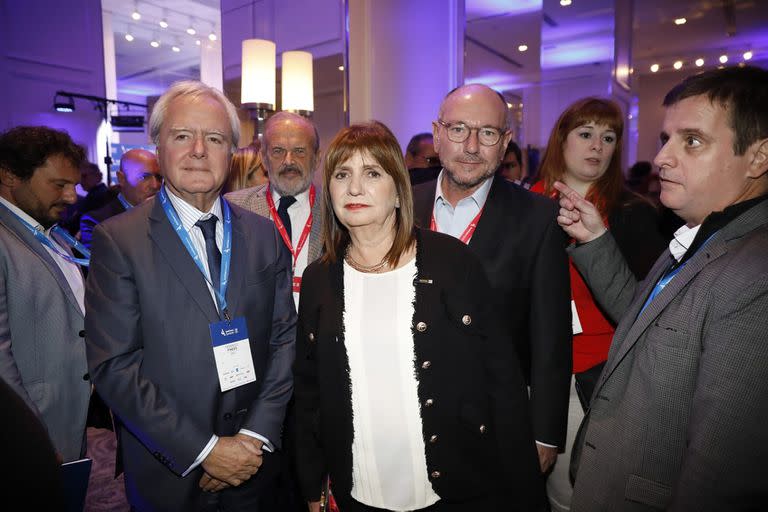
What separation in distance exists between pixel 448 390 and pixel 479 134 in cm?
A: 107

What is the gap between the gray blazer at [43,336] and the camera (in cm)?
170

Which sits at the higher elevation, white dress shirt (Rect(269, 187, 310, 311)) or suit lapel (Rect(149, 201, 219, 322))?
white dress shirt (Rect(269, 187, 310, 311))

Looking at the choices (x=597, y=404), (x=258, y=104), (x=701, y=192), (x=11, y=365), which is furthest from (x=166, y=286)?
(x=258, y=104)

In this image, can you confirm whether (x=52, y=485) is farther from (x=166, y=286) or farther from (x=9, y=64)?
(x=9, y=64)

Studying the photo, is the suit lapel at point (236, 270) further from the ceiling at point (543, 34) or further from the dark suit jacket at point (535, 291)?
the ceiling at point (543, 34)

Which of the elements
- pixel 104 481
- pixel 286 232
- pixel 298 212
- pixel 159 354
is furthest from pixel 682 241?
pixel 104 481

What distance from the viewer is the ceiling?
5441mm

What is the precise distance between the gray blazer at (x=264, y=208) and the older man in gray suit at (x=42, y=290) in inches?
35.4

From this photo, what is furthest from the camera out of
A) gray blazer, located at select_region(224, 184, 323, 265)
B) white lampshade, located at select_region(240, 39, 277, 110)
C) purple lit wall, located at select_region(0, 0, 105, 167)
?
purple lit wall, located at select_region(0, 0, 105, 167)

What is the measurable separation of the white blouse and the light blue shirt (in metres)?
0.63

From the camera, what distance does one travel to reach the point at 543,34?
27.7 feet

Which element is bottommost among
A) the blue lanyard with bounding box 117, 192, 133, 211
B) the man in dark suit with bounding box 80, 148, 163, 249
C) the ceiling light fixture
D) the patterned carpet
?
the patterned carpet

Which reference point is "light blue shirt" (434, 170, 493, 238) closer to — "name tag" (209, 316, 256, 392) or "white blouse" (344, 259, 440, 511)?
"white blouse" (344, 259, 440, 511)

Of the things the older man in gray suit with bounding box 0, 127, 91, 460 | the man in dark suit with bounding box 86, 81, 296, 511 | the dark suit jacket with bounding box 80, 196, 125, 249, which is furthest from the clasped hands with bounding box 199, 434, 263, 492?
the dark suit jacket with bounding box 80, 196, 125, 249
